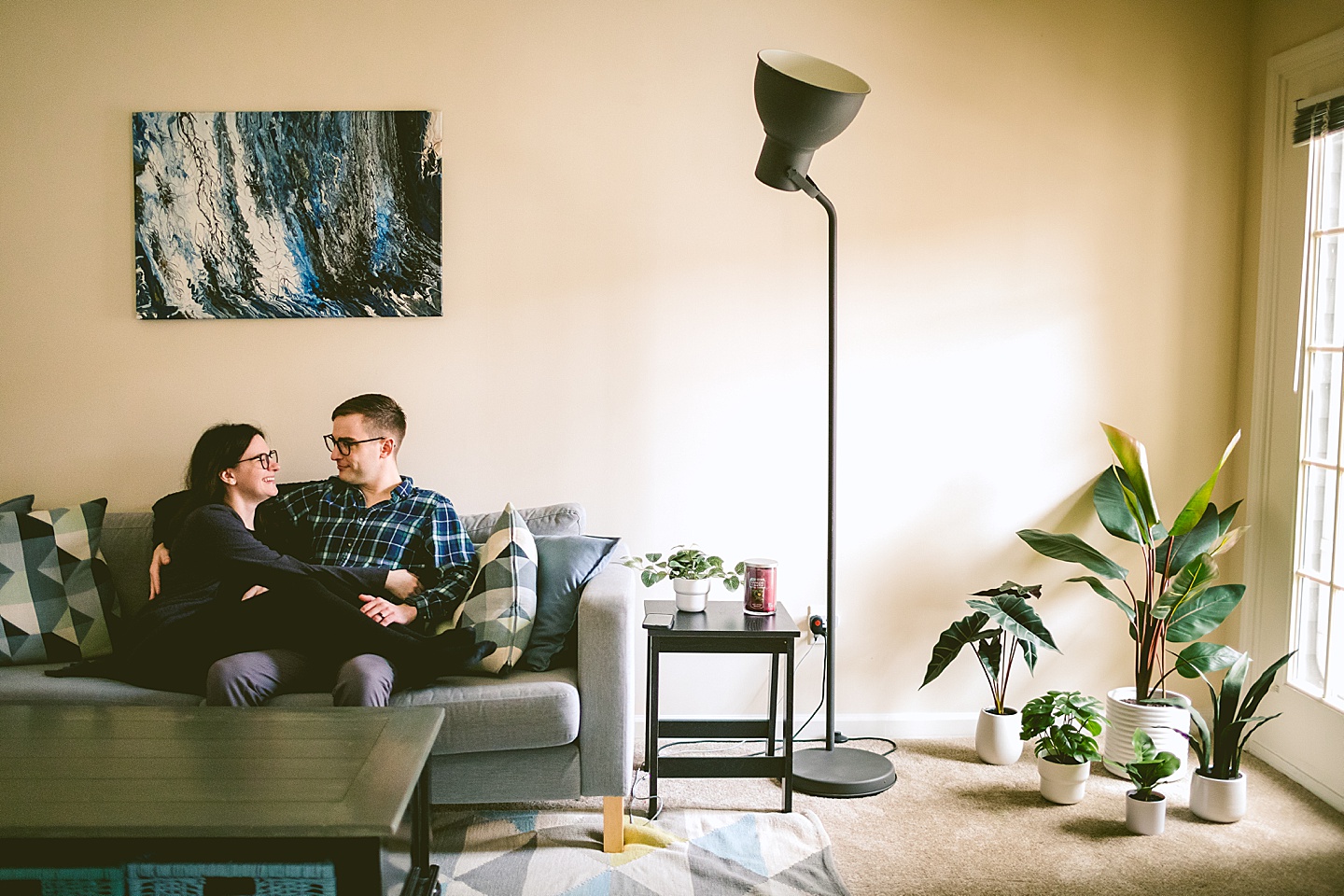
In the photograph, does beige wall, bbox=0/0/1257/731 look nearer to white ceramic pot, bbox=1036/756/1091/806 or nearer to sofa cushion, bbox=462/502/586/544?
sofa cushion, bbox=462/502/586/544

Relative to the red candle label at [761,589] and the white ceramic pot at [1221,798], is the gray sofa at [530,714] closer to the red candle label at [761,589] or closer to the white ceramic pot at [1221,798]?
the red candle label at [761,589]

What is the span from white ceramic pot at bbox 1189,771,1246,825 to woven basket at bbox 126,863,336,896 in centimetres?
218

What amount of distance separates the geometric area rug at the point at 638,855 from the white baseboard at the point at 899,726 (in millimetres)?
619

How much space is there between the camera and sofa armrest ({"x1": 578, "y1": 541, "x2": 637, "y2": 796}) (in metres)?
2.32

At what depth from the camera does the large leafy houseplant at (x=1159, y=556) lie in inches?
109

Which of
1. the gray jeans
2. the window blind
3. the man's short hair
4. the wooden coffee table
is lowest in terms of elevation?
the gray jeans

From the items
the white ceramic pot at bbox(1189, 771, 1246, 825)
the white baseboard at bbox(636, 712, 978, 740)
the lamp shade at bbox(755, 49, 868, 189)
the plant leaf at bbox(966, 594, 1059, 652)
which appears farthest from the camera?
the white baseboard at bbox(636, 712, 978, 740)

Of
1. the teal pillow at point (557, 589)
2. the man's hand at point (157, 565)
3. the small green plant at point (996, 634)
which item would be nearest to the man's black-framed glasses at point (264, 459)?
the man's hand at point (157, 565)

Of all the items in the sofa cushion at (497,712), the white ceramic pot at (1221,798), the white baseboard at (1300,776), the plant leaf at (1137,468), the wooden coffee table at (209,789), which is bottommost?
the white baseboard at (1300,776)

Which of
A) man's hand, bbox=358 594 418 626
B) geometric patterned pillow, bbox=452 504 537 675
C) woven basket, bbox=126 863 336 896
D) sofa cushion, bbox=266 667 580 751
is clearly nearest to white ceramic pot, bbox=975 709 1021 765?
sofa cushion, bbox=266 667 580 751

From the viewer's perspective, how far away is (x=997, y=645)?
2.91 metres

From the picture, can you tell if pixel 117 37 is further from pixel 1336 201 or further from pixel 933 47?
pixel 1336 201

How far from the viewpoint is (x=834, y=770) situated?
2.77m

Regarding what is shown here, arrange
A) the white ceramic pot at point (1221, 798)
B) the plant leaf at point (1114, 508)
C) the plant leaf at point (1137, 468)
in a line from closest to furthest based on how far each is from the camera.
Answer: the white ceramic pot at point (1221, 798) → the plant leaf at point (1137, 468) → the plant leaf at point (1114, 508)
